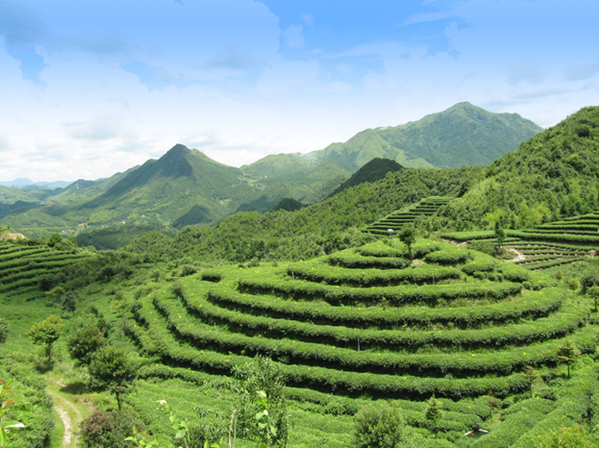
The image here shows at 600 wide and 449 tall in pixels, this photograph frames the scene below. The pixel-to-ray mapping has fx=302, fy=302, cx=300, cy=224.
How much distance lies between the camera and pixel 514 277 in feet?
113

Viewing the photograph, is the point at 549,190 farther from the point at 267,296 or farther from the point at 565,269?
the point at 267,296

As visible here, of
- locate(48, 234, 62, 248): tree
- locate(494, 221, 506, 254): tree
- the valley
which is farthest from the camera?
locate(48, 234, 62, 248): tree

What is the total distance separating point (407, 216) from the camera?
90.4 m

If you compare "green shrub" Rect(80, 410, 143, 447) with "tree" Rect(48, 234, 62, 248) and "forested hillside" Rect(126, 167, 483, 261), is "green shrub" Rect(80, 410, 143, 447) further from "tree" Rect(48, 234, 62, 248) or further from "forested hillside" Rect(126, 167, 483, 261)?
"tree" Rect(48, 234, 62, 248)

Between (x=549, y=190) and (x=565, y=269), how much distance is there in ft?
120

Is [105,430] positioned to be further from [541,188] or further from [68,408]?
[541,188]

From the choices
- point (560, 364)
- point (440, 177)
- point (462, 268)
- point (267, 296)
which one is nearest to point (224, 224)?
point (440, 177)

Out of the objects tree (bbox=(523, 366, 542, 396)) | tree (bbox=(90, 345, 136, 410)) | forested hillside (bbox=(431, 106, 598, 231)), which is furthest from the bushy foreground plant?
forested hillside (bbox=(431, 106, 598, 231))

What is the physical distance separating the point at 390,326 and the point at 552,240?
50.0 m

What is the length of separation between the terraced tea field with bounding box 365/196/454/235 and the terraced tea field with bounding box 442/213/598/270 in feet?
69.8

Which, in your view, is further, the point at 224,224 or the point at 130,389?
the point at 224,224

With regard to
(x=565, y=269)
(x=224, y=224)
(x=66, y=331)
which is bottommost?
(x=66, y=331)

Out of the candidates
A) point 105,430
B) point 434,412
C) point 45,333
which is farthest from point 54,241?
point 434,412

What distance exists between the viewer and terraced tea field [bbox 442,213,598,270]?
172 feet
